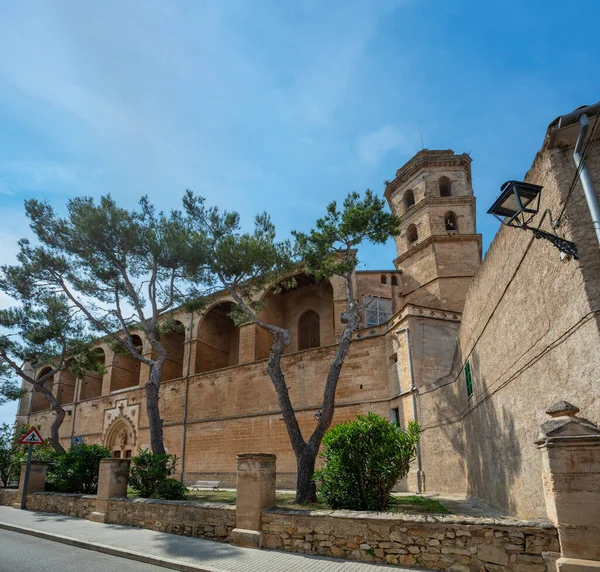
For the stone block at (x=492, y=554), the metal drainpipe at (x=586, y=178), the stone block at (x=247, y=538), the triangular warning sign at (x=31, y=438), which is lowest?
the stone block at (x=247, y=538)

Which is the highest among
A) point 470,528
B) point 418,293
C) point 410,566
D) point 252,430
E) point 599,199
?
point 418,293

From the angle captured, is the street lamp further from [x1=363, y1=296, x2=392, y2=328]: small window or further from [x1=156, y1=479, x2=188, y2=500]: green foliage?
[x1=363, y1=296, x2=392, y2=328]: small window

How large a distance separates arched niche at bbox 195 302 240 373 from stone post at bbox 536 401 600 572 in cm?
1981

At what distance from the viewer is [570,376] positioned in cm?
479

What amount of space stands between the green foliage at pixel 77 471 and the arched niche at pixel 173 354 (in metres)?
13.4

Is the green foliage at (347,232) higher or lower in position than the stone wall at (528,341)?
higher

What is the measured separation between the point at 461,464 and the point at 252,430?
9648mm

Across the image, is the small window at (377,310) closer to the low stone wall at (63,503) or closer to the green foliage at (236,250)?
the green foliage at (236,250)

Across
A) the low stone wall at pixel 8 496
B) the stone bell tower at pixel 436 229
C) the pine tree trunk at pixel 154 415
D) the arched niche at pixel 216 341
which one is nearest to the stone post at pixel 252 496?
the pine tree trunk at pixel 154 415

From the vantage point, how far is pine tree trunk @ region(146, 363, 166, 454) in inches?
460

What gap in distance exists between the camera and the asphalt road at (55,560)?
5.43m

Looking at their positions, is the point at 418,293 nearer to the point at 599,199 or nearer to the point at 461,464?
the point at 461,464

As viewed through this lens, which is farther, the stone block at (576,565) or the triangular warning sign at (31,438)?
the triangular warning sign at (31,438)

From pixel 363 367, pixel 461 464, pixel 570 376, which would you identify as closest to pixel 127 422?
pixel 363 367
